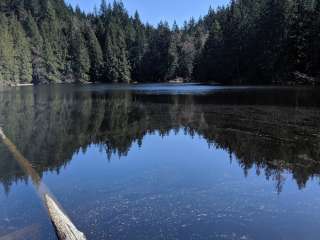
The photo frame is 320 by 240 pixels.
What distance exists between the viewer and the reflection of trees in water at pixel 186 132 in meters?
16.2

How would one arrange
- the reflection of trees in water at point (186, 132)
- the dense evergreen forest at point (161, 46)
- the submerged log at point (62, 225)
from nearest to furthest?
the submerged log at point (62, 225) → the reflection of trees in water at point (186, 132) → the dense evergreen forest at point (161, 46)

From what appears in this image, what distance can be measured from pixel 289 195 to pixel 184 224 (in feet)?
13.2

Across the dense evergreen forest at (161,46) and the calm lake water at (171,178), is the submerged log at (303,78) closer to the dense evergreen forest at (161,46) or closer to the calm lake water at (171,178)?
the dense evergreen forest at (161,46)

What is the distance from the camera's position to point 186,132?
24.4 m

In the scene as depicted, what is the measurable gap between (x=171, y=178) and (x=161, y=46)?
125 metres

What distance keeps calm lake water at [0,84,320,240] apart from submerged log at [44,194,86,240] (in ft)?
0.80

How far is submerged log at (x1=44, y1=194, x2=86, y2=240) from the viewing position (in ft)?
28.8

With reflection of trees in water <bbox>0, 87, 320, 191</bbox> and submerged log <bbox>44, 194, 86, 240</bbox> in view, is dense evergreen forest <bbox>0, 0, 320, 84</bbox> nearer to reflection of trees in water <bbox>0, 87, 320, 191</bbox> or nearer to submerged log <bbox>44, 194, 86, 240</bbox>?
reflection of trees in water <bbox>0, 87, 320, 191</bbox>

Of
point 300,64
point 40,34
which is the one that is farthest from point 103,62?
point 300,64

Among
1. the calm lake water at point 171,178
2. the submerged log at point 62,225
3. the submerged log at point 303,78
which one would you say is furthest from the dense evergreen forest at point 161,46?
the submerged log at point 62,225

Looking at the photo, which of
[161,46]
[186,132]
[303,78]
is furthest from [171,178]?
[161,46]

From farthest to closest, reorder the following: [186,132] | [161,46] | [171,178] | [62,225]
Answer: [161,46] → [186,132] → [171,178] → [62,225]

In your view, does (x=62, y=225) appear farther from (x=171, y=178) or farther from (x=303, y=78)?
(x=303, y=78)

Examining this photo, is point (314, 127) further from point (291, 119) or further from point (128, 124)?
point (128, 124)
